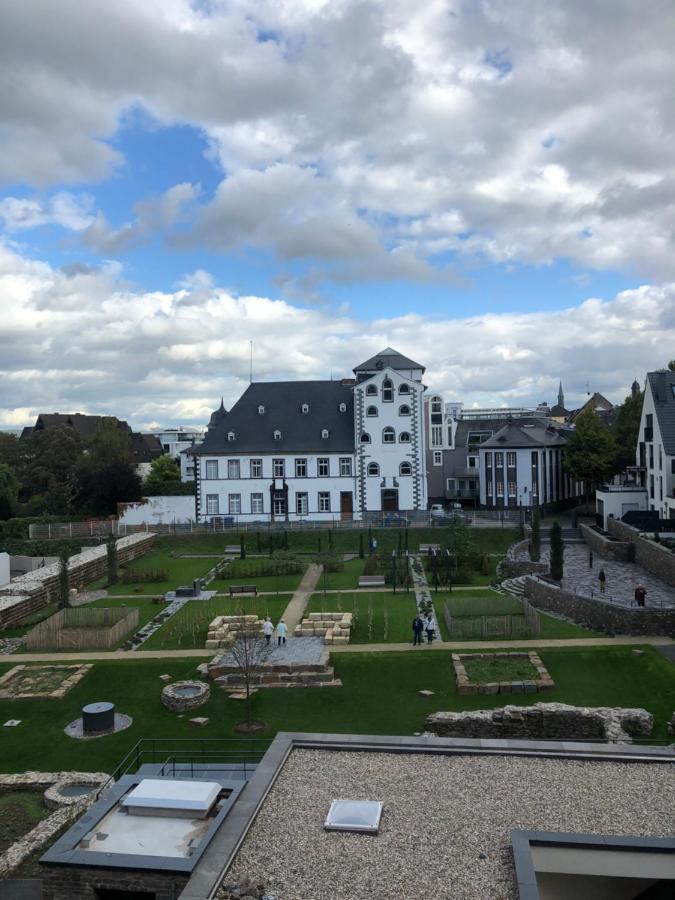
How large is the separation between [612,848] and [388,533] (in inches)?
1636

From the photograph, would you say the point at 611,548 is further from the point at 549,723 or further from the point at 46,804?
the point at 46,804

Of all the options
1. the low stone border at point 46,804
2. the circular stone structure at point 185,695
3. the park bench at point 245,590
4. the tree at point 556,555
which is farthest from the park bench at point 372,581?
the low stone border at point 46,804

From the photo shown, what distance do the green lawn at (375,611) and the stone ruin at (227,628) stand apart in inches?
148

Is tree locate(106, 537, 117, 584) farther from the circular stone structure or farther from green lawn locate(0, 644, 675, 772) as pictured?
the circular stone structure

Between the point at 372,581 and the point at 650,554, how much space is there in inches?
575

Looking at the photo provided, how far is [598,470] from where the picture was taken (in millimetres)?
59812

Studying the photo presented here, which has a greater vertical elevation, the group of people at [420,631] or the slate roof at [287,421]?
the slate roof at [287,421]

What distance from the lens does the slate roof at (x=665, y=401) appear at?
4748 cm

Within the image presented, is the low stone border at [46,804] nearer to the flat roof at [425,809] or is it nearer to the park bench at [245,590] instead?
the flat roof at [425,809]

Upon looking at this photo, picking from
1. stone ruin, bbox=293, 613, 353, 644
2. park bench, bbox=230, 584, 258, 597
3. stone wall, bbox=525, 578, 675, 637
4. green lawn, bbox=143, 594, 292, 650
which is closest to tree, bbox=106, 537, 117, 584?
green lawn, bbox=143, 594, 292, 650

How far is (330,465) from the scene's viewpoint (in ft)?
196

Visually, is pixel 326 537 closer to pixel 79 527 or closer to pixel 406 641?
pixel 79 527

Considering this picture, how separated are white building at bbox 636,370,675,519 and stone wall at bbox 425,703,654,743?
1147 inches

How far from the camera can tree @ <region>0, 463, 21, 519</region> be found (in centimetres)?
6619
